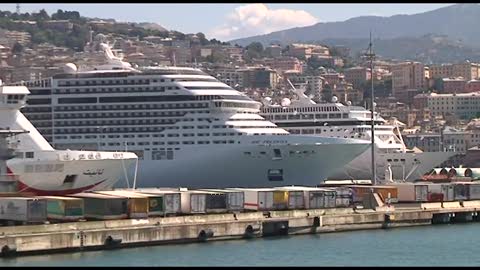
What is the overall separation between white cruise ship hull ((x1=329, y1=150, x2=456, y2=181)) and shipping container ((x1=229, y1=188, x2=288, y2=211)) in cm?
2902

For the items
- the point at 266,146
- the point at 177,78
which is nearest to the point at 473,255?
the point at 266,146

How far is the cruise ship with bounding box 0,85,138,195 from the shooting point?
145ft

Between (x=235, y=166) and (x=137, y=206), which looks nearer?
(x=137, y=206)

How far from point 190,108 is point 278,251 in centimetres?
2805

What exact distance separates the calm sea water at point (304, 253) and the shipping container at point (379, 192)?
5488mm

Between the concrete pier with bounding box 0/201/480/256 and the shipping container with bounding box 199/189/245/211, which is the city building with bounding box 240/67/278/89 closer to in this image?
the concrete pier with bounding box 0/201/480/256

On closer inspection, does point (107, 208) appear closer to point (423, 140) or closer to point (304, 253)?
point (304, 253)

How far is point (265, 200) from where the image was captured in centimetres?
4447

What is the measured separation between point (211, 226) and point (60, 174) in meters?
8.24

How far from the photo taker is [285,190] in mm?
45594

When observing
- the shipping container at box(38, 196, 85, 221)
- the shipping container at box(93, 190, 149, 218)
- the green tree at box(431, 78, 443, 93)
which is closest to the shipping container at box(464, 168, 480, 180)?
the shipping container at box(93, 190, 149, 218)

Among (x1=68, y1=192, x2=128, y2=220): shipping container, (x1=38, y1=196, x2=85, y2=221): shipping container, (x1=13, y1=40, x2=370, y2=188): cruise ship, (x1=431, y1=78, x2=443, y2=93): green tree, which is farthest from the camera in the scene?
(x1=431, y1=78, x2=443, y2=93): green tree

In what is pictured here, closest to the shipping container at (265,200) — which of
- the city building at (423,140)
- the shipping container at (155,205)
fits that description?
the shipping container at (155,205)

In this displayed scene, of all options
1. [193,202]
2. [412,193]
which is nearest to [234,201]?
[193,202]
